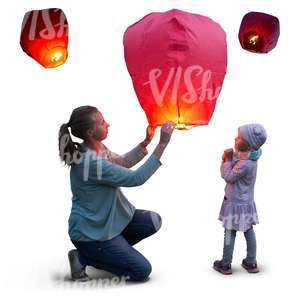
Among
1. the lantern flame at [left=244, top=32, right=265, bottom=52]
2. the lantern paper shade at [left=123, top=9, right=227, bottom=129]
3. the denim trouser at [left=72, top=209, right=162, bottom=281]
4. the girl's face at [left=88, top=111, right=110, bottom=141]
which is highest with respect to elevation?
the lantern flame at [left=244, top=32, right=265, bottom=52]

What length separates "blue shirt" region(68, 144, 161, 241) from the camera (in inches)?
178

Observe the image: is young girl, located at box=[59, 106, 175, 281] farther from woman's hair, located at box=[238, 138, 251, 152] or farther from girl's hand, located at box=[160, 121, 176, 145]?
woman's hair, located at box=[238, 138, 251, 152]

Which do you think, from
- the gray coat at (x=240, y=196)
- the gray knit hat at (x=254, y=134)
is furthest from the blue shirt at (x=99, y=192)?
the gray knit hat at (x=254, y=134)

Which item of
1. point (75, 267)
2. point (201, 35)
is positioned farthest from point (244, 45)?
point (75, 267)

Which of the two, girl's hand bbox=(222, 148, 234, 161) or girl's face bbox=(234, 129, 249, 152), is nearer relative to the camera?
girl's face bbox=(234, 129, 249, 152)

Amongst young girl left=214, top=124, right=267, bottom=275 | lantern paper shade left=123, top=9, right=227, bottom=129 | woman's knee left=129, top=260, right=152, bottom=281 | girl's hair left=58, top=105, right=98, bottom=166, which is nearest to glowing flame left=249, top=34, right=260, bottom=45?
lantern paper shade left=123, top=9, right=227, bottom=129

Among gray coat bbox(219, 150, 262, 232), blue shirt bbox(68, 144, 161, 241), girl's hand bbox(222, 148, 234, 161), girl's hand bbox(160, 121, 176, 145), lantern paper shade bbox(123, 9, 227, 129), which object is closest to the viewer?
lantern paper shade bbox(123, 9, 227, 129)

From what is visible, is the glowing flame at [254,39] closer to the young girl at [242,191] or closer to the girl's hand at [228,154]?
the young girl at [242,191]

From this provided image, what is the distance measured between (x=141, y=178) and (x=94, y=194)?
38 centimetres

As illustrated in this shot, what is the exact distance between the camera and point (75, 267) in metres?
4.73

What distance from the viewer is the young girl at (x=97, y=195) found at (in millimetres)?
4531

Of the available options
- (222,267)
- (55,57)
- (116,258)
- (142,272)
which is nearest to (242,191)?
(222,267)

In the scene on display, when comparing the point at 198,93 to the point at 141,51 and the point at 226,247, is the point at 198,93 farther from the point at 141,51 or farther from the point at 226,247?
the point at 226,247

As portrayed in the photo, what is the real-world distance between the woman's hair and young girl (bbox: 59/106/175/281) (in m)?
0.65
